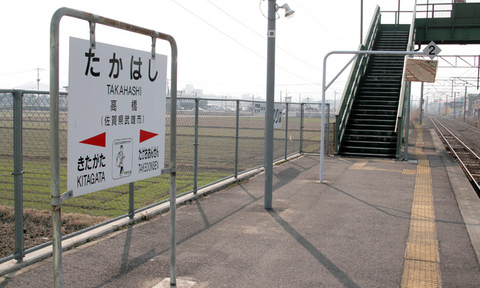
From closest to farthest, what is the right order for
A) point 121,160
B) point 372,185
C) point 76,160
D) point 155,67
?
1. point 76,160
2. point 121,160
3. point 155,67
4. point 372,185

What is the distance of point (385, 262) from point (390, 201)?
3.72m

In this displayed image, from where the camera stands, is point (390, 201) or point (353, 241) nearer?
point (353, 241)

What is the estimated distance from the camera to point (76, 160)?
3262mm

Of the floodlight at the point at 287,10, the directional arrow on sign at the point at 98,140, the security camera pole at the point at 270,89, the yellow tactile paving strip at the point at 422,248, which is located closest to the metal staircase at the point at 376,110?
the yellow tactile paving strip at the point at 422,248

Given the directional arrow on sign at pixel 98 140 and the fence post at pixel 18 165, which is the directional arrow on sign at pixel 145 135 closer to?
the directional arrow on sign at pixel 98 140

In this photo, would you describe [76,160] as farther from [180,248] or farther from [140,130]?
[180,248]

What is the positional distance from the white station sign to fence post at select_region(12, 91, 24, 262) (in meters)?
1.72

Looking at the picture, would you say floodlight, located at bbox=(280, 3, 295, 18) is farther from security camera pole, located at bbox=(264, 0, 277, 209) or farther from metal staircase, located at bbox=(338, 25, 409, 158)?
metal staircase, located at bbox=(338, 25, 409, 158)

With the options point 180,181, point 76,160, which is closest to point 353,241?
point 76,160

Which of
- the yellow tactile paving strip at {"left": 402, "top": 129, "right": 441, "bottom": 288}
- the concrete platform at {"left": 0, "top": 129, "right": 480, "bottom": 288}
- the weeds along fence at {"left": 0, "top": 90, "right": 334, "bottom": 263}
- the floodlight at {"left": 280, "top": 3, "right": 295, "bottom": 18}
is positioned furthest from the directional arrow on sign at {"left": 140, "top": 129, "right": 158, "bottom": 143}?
the floodlight at {"left": 280, "top": 3, "right": 295, "bottom": 18}

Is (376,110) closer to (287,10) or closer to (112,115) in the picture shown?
(287,10)

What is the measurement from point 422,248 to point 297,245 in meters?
1.67

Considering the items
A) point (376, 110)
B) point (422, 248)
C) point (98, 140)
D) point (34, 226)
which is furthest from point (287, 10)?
point (376, 110)

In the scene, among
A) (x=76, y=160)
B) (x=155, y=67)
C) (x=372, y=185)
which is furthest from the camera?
(x=372, y=185)
